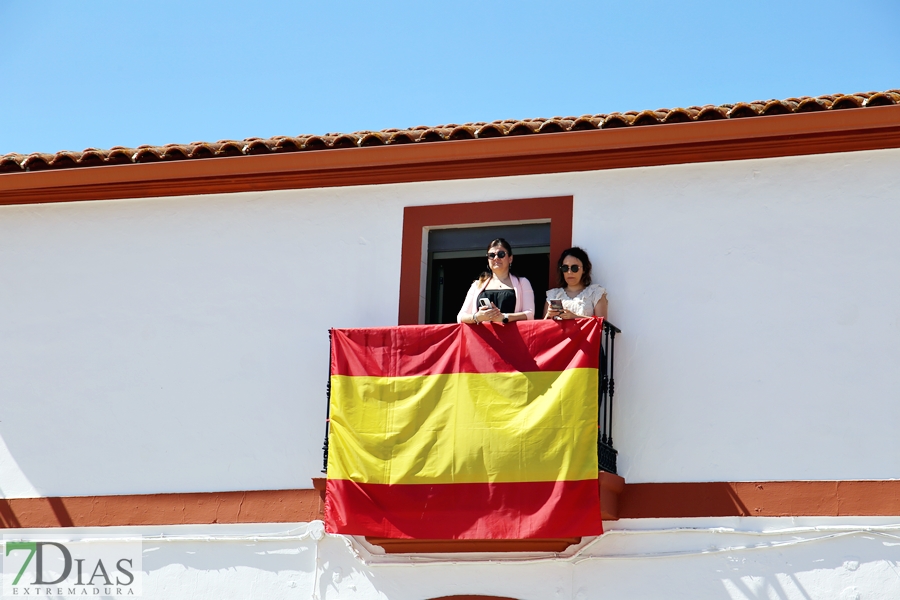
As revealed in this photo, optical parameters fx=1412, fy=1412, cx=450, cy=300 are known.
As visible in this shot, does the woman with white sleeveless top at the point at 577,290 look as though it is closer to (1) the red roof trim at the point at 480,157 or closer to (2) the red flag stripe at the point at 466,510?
→ (1) the red roof trim at the point at 480,157

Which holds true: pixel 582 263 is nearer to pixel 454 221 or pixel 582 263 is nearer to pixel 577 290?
pixel 577 290

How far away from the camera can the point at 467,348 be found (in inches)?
382

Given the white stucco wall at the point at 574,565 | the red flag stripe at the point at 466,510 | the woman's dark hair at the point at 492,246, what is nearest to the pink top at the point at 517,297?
the woman's dark hair at the point at 492,246

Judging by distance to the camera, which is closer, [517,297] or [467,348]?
[467,348]

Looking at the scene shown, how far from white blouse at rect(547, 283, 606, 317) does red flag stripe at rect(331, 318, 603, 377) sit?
22 cm

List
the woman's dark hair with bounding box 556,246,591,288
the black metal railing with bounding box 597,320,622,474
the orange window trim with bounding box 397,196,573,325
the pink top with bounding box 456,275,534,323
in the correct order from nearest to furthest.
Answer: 1. the black metal railing with bounding box 597,320,622,474
2. the woman's dark hair with bounding box 556,246,591,288
3. the pink top with bounding box 456,275,534,323
4. the orange window trim with bounding box 397,196,573,325

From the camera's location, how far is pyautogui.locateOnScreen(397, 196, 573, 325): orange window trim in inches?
Answer: 400

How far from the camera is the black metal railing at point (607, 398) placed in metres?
9.38

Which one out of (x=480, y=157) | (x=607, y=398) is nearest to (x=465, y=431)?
(x=607, y=398)

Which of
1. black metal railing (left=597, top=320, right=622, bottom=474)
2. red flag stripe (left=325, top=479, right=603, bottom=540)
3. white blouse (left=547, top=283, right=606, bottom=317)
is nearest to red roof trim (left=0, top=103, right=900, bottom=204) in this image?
white blouse (left=547, top=283, right=606, bottom=317)

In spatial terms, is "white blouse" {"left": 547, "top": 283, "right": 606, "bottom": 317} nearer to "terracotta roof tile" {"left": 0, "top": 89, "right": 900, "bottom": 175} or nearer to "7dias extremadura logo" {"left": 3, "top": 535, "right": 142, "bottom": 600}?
"terracotta roof tile" {"left": 0, "top": 89, "right": 900, "bottom": 175}

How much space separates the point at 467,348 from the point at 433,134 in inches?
65.0

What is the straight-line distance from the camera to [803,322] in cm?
941

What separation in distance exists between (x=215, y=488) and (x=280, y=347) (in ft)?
3.73
